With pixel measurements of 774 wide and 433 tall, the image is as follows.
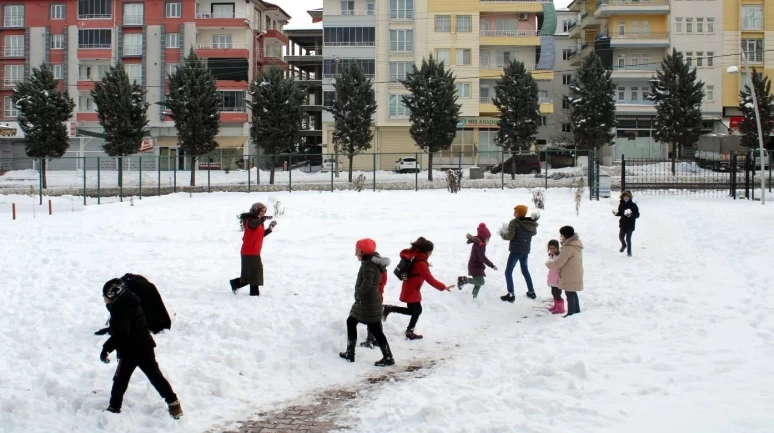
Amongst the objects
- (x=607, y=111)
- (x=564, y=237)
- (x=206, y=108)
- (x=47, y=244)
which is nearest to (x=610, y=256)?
(x=564, y=237)

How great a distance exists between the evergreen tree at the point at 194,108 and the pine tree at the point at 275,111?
2.56 metres

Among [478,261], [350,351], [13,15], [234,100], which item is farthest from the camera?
[13,15]

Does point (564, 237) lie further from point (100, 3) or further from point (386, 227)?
point (100, 3)

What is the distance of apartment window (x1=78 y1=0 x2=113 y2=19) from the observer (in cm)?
6681

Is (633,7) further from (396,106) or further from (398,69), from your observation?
(396,106)

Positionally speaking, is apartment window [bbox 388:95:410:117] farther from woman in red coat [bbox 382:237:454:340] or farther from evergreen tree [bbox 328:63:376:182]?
woman in red coat [bbox 382:237:454:340]

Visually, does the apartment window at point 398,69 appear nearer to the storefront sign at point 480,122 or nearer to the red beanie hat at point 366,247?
the storefront sign at point 480,122

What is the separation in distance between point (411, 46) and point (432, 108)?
17343 mm

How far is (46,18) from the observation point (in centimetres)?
6731

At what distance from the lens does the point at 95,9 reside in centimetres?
6688

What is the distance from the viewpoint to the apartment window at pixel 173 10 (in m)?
66.1

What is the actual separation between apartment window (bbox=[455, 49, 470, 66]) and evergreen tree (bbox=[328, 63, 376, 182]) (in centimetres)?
1481

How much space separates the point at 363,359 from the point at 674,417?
388 cm

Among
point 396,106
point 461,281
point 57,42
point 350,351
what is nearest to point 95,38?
point 57,42
